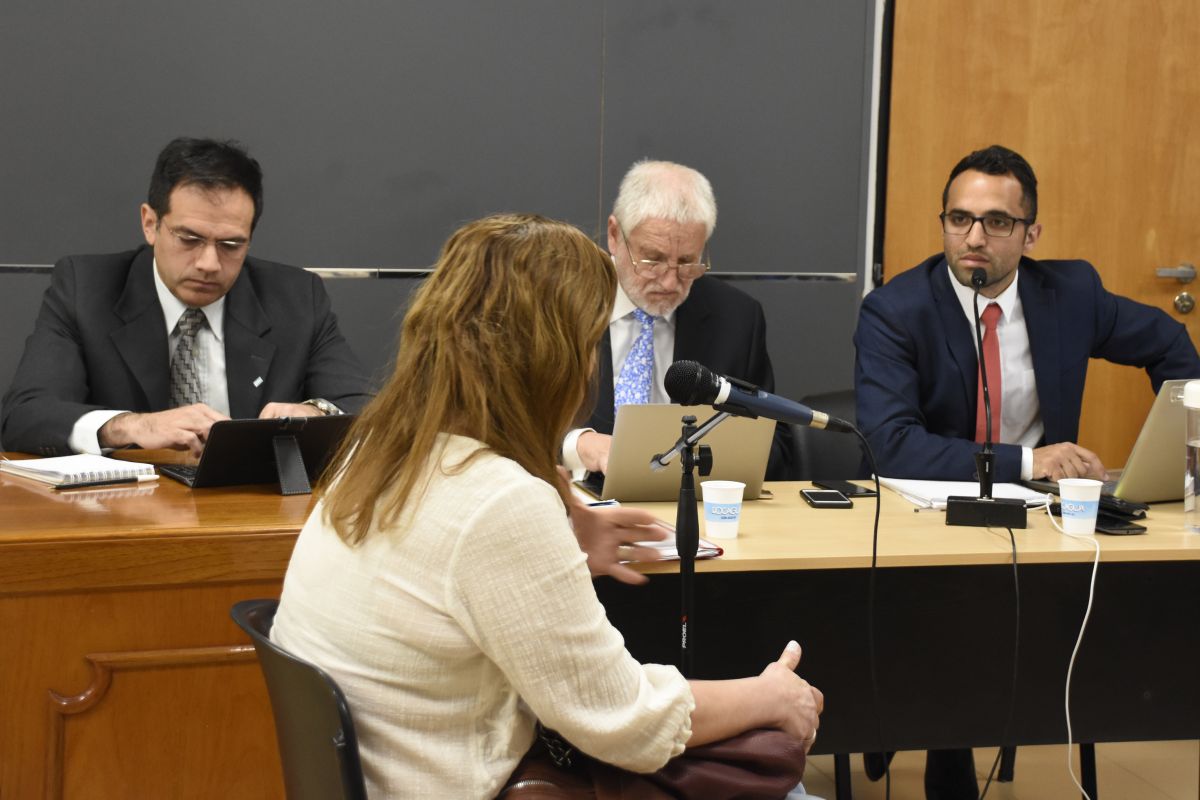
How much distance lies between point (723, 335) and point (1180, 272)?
6.31 feet

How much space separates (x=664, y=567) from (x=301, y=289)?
1411mm

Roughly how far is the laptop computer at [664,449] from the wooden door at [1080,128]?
1.85 m

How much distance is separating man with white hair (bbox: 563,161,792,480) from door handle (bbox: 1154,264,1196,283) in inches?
68.9

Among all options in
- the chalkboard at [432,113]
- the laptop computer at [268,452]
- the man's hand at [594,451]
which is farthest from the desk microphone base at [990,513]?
the chalkboard at [432,113]

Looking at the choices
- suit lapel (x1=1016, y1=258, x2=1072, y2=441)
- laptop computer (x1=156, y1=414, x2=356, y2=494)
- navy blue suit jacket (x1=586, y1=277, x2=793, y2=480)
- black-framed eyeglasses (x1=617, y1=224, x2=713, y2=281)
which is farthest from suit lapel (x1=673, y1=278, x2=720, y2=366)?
laptop computer (x1=156, y1=414, x2=356, y2=494)

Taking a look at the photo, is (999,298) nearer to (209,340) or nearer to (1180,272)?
(1180,272)

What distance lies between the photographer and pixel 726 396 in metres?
1.65

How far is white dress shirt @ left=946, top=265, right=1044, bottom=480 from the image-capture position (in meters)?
2.91

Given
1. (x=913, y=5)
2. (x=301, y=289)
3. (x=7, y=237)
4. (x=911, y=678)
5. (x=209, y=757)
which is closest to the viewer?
Result: (x=209, y=757)

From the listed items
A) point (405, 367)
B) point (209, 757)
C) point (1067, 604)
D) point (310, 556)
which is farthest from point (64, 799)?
point (1067, 604)

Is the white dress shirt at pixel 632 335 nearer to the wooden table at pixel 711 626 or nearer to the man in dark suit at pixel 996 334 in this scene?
the man in dark suit at pixel 996 334

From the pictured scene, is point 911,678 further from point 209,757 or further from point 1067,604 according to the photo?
point 209,757

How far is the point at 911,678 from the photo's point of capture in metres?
2.08

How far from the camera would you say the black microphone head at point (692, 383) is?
64.1 inches
